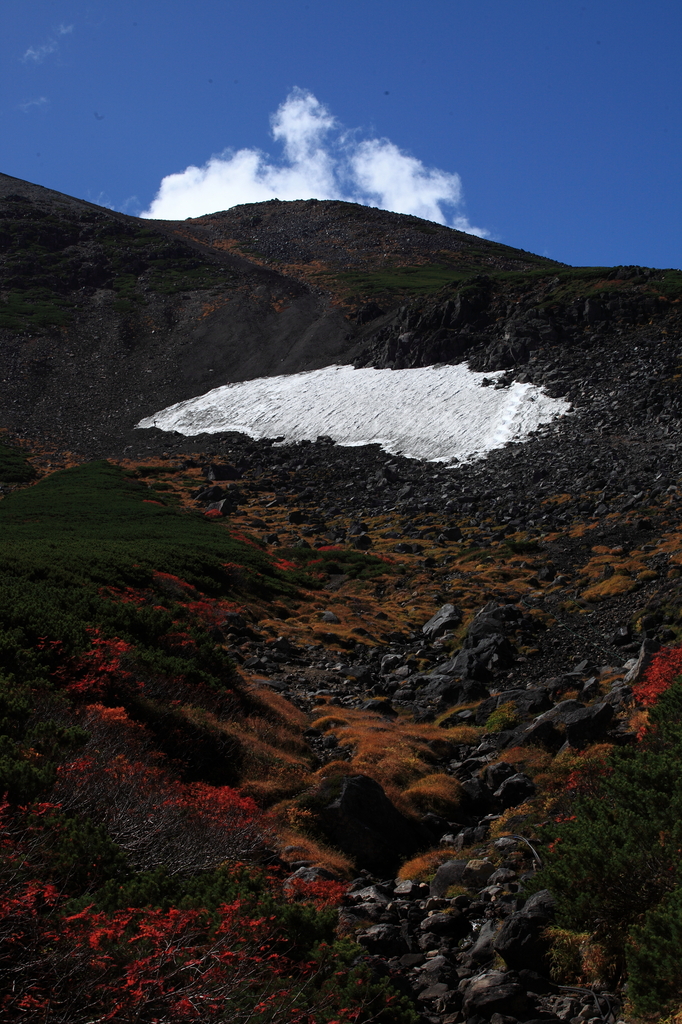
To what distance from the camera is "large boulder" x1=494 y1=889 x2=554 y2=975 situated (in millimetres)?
6719

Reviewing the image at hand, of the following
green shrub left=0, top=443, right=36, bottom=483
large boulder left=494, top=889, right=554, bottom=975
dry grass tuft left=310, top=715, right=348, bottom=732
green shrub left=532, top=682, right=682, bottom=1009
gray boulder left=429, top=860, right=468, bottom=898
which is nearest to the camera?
green shrub left=532, top=682, right=682, bottom=1009

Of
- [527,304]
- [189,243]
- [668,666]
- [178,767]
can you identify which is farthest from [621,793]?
[189,243]

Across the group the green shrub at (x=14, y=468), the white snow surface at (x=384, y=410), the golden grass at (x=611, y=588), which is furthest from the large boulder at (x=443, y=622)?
the green shrub at (x=14, y=468)

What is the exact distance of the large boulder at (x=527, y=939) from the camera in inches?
265

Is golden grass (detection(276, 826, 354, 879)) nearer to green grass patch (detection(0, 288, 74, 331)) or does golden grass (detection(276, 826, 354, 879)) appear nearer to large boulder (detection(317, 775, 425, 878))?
large boulder (detection(317, 775, 425, 878))

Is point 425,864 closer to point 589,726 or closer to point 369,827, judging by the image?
point 369,827

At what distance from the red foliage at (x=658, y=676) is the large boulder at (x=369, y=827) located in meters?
4.60

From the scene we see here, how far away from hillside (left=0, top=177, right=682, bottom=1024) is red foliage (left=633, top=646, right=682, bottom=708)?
8 centimetres

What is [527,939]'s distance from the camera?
6797 millimetres

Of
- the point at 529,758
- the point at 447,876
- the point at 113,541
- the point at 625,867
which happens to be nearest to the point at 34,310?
the point at 113,541

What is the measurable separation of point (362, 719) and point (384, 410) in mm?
37780

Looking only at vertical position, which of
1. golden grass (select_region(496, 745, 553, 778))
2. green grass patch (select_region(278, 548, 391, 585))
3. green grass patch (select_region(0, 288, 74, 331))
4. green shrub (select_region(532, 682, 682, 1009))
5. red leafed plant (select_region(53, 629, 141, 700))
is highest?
green grass patch (select_region(0, 288, 74, 331))

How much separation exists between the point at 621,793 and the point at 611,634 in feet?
37.0

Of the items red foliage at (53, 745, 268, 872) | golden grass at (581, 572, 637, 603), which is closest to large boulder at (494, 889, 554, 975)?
red foliage at (53, 745, 268, 872)
